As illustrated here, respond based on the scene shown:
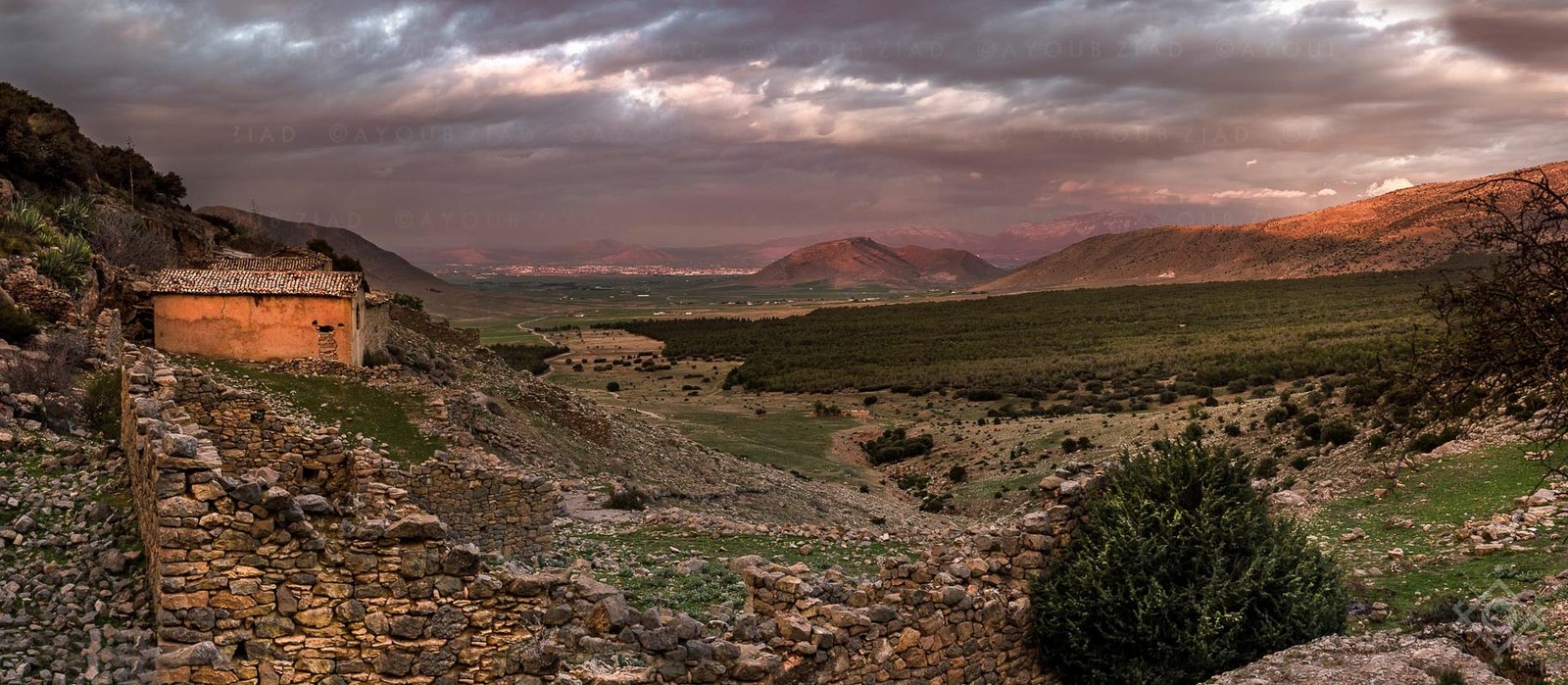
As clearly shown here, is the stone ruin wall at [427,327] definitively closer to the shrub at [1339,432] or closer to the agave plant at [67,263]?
the agave plant at [67,263]

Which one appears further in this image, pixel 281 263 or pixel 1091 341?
pixel 1091 341

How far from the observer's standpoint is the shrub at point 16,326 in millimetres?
14359

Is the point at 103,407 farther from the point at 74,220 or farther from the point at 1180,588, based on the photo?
the point at 74,220

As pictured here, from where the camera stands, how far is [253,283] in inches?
963

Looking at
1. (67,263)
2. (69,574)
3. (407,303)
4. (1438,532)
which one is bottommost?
(1438,532)

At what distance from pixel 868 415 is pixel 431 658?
4809 cm

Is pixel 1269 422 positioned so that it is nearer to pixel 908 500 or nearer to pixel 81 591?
pixel 908 500

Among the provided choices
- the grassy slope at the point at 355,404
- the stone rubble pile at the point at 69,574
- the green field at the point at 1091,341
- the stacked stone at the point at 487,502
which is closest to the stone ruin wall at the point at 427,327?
the grassy slope at the point at 355,404

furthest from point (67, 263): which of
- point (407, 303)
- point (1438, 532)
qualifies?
point (1438, 532)

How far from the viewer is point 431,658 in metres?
6.57

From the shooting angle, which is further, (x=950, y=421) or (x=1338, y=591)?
(x=950, y=421)

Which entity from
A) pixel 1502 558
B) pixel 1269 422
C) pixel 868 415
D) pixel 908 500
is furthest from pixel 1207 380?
pixel 1502 558

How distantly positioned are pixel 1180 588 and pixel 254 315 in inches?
897

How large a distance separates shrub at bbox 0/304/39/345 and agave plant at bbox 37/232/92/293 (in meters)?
5.87
